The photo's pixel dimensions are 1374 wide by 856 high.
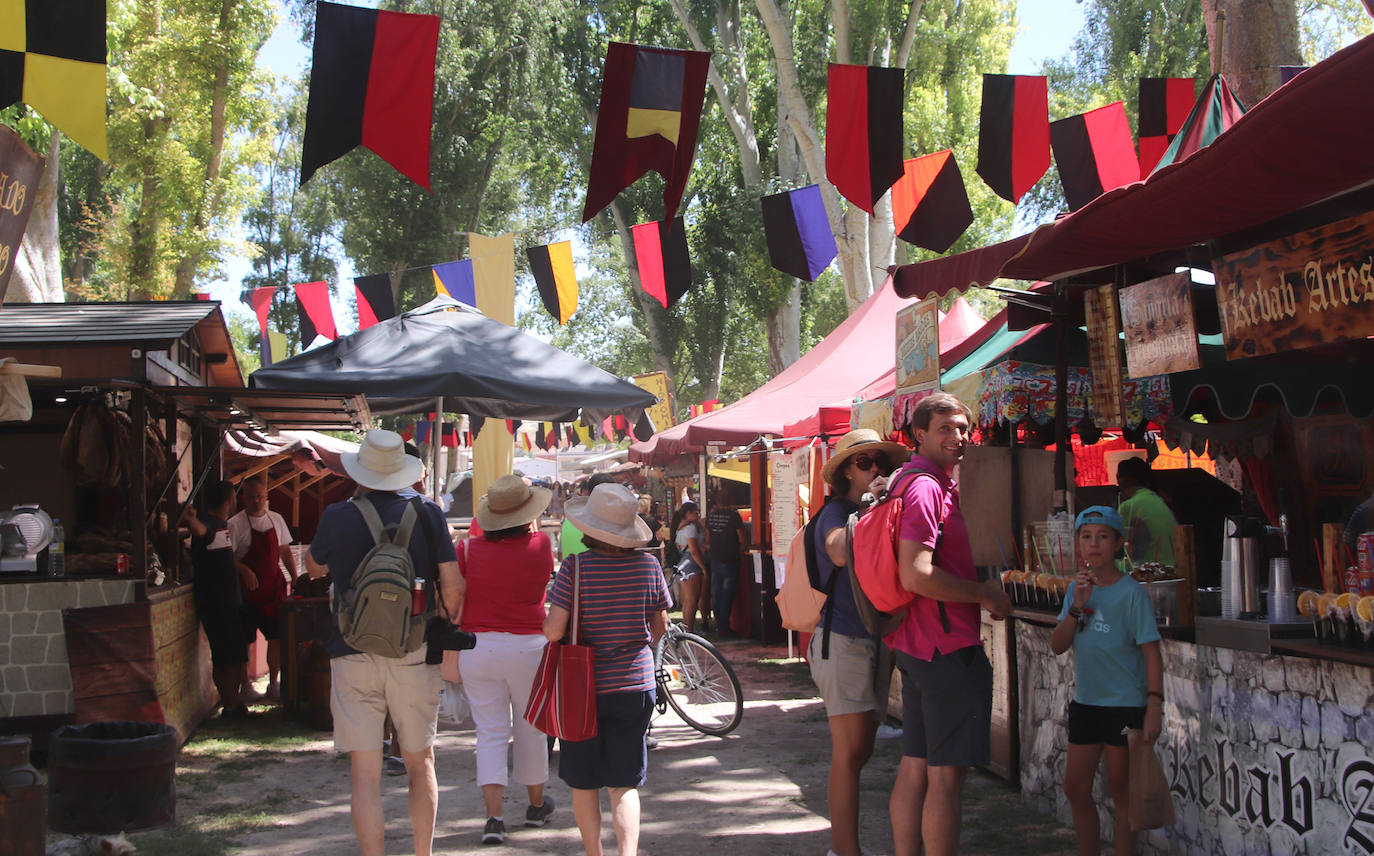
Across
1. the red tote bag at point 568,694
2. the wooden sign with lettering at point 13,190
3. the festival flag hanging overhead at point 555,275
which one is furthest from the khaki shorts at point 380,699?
the festival flag hanging overhead at point 555,275

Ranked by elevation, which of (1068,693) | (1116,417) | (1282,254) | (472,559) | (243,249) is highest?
(243,249)

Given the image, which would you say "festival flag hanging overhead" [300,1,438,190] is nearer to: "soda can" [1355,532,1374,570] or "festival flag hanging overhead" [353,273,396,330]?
"soda can" [1355,532,1374,570]

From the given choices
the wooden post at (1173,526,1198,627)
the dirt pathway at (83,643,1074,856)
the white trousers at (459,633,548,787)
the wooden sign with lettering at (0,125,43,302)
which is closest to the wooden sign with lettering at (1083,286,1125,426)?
the wooden post at (1173,526,1198,627)

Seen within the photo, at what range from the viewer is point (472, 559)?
5.95m

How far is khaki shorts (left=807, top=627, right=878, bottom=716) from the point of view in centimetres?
495

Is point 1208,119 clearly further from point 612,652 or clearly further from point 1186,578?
A: point 612,652

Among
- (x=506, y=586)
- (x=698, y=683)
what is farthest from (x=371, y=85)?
(x=698, y=683)

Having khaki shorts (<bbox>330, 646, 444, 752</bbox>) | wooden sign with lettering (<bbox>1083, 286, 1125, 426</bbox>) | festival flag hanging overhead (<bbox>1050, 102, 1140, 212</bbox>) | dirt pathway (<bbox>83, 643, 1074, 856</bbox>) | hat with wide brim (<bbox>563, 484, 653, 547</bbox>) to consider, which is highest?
festival flag hanging overhead (<bbox>1050, 102, 1140, 212</bbox>)

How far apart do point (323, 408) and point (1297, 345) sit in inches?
289

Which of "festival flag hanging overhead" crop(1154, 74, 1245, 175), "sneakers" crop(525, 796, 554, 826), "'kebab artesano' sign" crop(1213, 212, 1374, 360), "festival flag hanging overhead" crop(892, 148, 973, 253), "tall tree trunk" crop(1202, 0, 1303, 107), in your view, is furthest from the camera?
"festival flag hanging overhead" crop(892, 148, 973, 253)

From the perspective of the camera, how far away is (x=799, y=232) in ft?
36.8

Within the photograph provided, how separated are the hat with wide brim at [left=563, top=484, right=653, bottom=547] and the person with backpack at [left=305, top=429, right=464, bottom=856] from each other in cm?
77

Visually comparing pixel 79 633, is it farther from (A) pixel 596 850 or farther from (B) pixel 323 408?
(A) pixel 596 850

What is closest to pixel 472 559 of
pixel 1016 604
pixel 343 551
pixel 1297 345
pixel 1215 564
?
pixel 343 551
